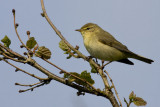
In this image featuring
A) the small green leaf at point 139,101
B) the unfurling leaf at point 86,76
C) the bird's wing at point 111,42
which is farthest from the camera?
the bird's wing at point 111,42

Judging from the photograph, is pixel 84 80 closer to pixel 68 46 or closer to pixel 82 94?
pixel 82 94

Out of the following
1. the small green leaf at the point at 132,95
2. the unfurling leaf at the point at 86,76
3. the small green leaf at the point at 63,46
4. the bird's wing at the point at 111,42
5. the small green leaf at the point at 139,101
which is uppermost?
the bird's wing at the point at 111,42

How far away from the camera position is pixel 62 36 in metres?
3.05

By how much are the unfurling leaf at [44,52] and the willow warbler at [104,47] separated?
120 inches

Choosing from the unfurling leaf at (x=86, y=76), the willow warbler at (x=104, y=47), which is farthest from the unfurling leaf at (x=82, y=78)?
the willow warbler at (x=104, y=47)

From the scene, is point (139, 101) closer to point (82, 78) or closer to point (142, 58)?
point (82, 78)

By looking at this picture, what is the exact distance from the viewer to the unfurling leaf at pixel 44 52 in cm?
247

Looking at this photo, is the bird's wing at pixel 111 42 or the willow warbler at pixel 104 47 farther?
the bird's wing at pixel 111 42

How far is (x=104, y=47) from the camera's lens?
19.7ft

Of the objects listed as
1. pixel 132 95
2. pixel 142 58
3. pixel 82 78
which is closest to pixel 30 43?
pixel 82 78

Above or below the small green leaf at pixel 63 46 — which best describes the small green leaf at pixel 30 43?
below

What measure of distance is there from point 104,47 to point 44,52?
3640 mm

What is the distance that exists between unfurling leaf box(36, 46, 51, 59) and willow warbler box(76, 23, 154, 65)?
3048mm

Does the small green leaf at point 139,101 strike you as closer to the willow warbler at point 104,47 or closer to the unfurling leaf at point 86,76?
the unfurling leaf at point 86,76
